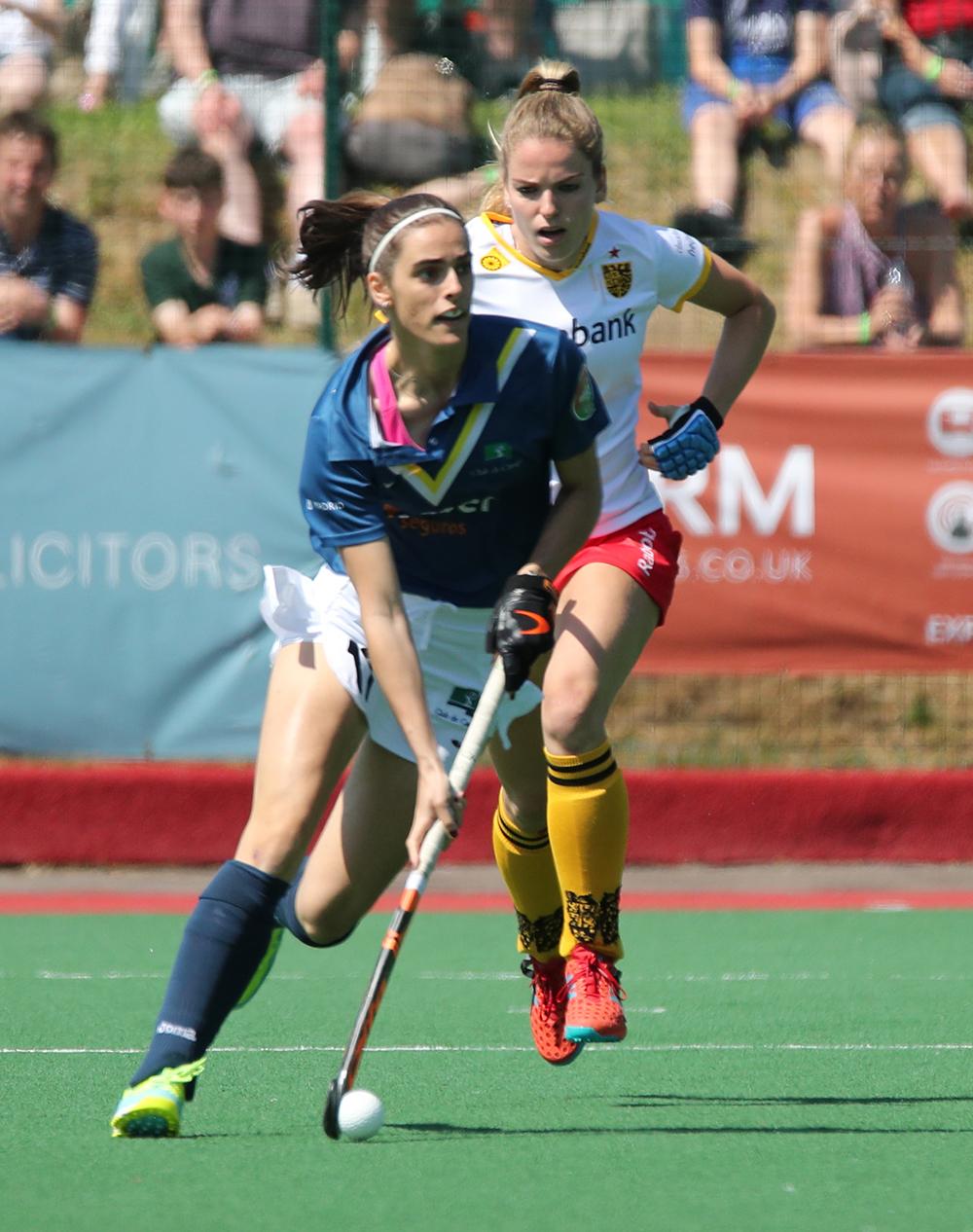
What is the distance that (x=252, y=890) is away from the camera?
3779 millimetres

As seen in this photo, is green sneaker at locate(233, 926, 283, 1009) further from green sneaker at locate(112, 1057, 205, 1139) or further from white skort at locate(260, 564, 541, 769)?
white skort at locate(260, 564, 541, 769)

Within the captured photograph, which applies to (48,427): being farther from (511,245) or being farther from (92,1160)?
(92,1160)

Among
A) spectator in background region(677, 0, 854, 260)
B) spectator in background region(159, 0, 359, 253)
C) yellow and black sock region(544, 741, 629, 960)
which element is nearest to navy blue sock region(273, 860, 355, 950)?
yellow and black sock region(544, 741, 629, 960)

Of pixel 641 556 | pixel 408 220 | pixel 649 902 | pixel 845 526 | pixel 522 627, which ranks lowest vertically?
pixel 649 902

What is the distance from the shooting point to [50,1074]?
14.7 ft

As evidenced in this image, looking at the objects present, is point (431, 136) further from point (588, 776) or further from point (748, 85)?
point (588, 776)

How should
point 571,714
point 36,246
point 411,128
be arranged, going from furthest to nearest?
point 411,128, point 36,246, point 571,714

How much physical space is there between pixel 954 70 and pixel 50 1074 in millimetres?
6854

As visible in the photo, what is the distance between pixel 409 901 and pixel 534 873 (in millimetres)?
882

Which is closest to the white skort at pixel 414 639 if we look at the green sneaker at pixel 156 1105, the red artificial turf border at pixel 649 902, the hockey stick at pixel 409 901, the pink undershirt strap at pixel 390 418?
the hockey stick at pixel 409 901

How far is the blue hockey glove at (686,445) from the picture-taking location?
4590 mm

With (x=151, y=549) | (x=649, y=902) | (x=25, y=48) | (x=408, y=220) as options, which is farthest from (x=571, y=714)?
(x=25, y=48)

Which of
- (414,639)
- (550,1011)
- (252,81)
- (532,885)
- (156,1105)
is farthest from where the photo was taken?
(252,81)

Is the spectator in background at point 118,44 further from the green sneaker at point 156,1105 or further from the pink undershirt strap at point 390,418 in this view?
the green sneaker at point 156,1105
